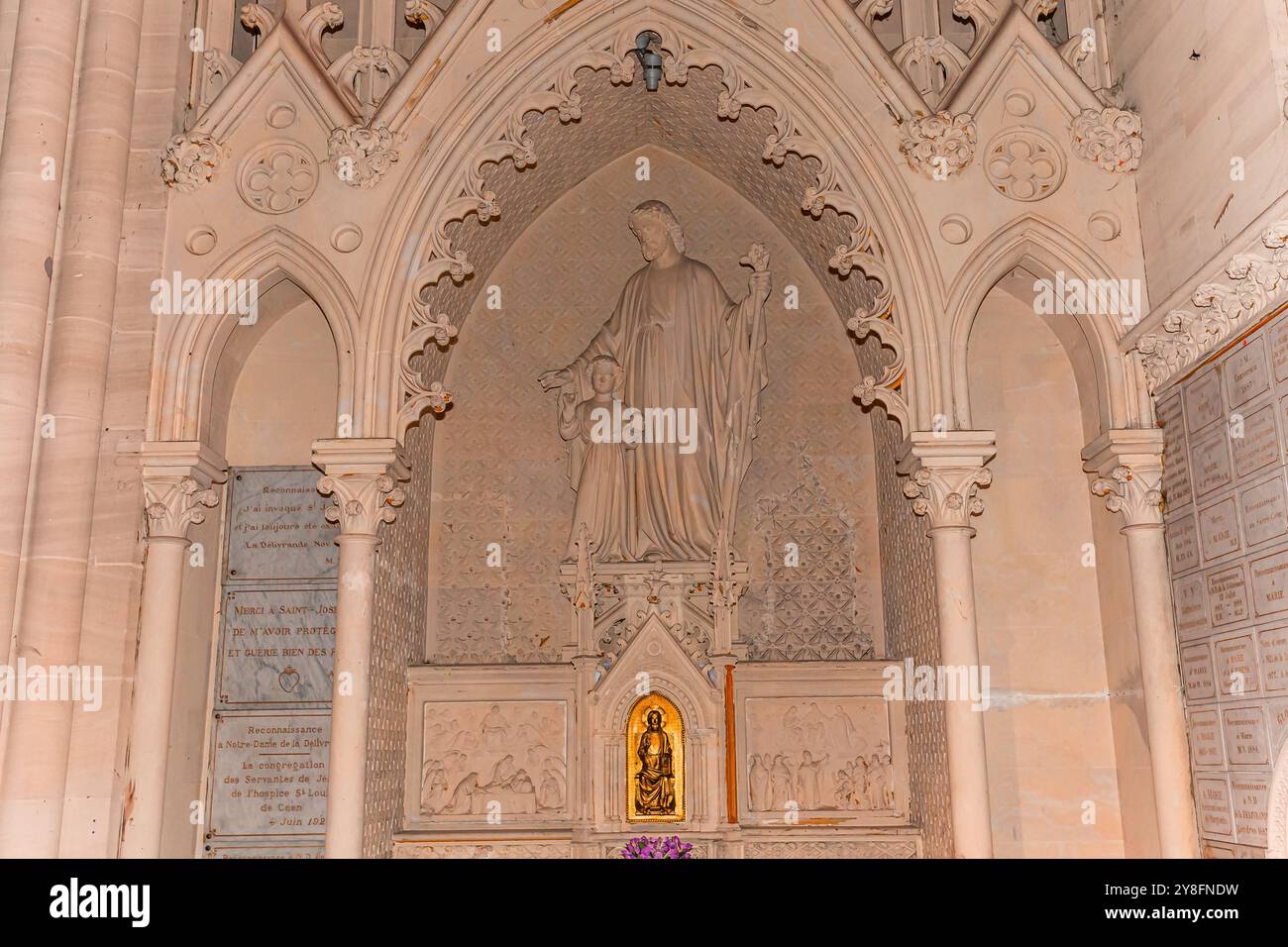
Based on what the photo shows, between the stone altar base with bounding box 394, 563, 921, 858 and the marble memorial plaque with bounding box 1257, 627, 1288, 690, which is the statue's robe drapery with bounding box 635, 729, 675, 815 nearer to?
the stone altar base with bounding box 394, 563, 921, 858

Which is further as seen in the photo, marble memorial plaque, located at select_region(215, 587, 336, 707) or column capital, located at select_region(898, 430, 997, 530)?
marble memorial plaque, located at select_region(215, 587, 336, 707)

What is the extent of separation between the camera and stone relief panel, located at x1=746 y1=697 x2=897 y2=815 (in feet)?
28.1

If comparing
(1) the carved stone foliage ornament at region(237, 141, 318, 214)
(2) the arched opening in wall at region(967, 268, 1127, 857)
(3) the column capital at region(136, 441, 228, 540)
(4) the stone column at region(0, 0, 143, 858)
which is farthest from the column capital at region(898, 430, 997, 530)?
(4) the stone column at region(0, 0, 143, 858)

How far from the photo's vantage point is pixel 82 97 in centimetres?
762

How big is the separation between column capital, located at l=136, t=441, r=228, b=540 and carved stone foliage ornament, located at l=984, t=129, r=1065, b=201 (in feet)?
18.0

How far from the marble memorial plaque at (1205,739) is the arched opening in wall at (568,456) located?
2.68 meters

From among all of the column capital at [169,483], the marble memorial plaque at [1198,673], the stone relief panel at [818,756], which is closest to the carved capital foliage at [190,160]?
the column capital at [169,483]

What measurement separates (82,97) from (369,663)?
409 centimetres

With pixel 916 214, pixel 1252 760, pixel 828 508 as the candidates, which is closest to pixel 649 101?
→ pixel 916 214

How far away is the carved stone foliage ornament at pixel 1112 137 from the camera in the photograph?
25.1ft

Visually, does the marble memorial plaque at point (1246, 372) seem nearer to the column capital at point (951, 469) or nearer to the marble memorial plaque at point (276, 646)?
the column capital at point (951, 469)

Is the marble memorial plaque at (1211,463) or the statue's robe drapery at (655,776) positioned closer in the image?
the marble memorial plaque at (1211,463)

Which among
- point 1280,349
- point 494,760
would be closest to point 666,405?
point 494,760

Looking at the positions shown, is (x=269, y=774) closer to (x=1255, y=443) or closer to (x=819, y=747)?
(x=819, y=747)
